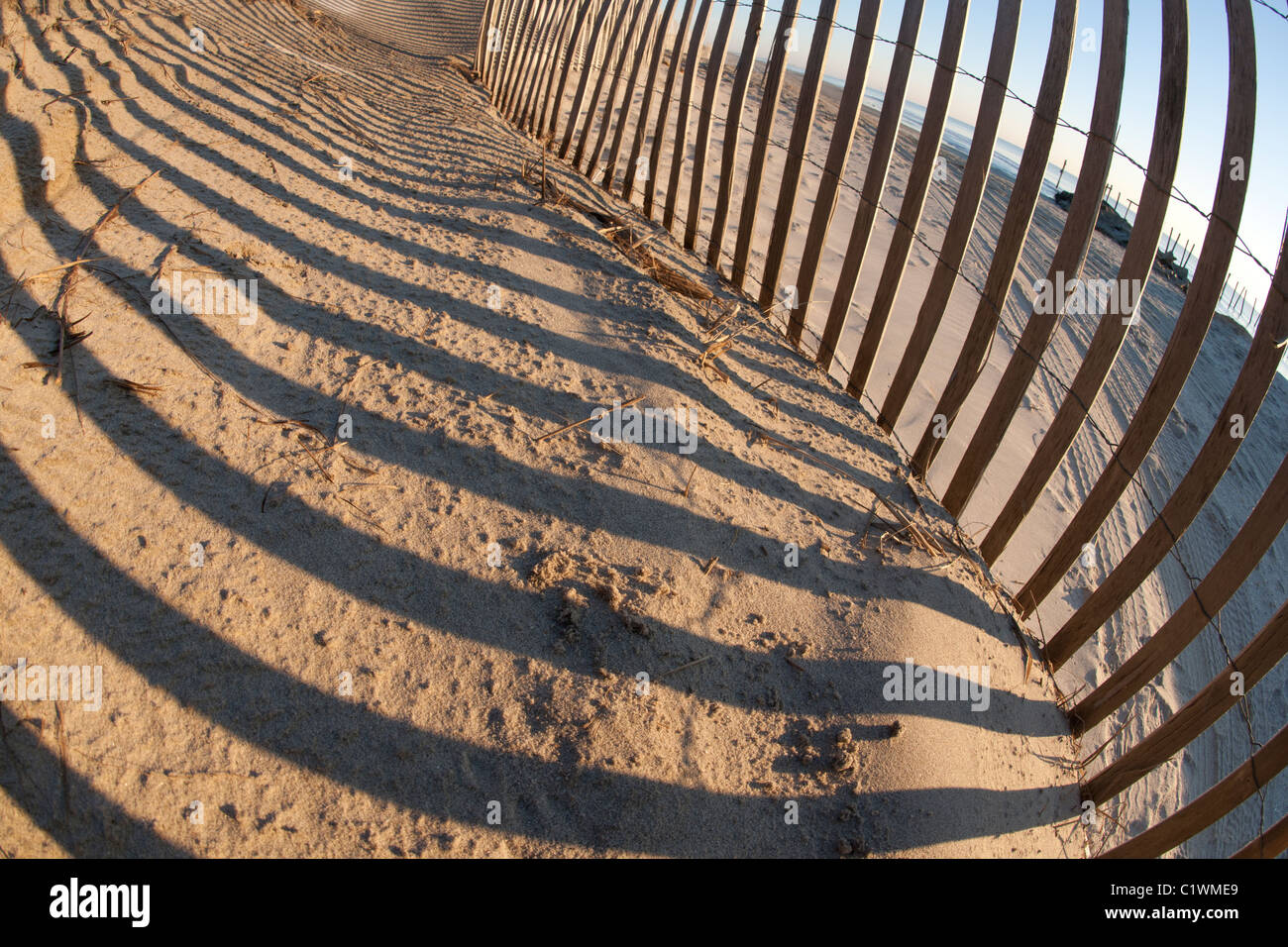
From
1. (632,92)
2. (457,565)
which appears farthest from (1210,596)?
(632,92)

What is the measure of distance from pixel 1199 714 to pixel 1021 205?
5.92 feet

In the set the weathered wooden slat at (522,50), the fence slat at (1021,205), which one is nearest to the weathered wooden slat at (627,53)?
the weathered wooden slat at (522,50)

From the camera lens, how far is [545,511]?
2.35 metres

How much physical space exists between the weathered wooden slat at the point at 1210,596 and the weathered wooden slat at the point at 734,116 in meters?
2.84

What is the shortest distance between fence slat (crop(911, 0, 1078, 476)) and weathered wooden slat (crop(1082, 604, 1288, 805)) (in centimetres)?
122

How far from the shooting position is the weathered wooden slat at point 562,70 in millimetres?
5824

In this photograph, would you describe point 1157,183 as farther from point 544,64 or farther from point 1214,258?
point 544,64

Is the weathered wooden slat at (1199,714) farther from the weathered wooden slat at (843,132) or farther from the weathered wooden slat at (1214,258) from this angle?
the weathered wooden slat at (843,132)

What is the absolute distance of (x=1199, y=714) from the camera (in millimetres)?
1919

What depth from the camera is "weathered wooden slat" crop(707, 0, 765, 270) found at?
363 centimetres

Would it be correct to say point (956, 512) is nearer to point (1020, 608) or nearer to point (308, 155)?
point (1020, 608)

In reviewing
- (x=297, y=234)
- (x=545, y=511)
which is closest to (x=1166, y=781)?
(x=545, y=511)

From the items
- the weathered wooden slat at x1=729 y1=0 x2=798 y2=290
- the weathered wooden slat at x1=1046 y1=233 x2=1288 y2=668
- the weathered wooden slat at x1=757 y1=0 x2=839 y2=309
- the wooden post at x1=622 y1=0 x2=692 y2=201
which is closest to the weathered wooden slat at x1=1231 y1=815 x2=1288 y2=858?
the weathered wooden slat at x1=1046 y1=233 x2=1288 y2=668
